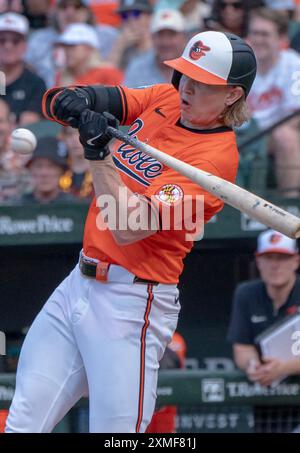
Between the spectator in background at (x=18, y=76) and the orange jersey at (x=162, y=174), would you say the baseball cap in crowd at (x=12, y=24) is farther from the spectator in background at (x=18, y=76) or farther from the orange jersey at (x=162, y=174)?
the orange jersey at (x=162, y=174)

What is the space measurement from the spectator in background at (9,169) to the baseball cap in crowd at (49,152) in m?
0.11

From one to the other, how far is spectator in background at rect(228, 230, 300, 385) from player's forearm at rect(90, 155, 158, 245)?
89.6 inches

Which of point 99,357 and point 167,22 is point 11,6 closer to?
point 167,22

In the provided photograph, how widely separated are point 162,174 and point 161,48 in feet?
11.4

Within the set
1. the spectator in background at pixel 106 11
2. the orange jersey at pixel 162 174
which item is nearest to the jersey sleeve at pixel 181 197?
the orange jersey at pixel 162 174

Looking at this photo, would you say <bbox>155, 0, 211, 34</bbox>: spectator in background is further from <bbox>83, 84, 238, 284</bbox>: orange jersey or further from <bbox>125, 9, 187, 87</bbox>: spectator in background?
<bbox>83, 84, 238, 284</bbox>: orange jersey

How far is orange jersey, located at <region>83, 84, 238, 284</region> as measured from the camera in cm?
388

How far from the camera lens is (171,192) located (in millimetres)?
3775

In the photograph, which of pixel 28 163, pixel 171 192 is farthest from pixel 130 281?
pixel 28 163

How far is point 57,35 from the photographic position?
8.05 meters

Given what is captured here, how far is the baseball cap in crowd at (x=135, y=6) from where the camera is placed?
799cm

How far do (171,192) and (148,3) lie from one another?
15.6 feet
